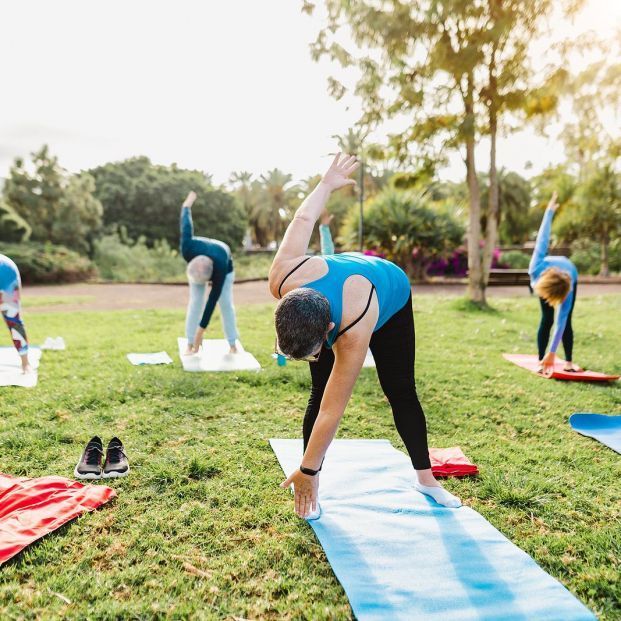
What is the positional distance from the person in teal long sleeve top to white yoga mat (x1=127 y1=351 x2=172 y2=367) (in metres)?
4.16

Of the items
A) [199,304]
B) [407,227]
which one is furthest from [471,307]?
[199,304]

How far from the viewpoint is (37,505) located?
284cm

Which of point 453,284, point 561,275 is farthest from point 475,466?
point 453,284

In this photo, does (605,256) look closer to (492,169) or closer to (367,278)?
(492,169)

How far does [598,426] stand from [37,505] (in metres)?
3.96

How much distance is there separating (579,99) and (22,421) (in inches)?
430

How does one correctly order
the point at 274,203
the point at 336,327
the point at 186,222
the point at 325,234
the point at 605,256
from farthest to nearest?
the point at 274,203 < the point at 605,256 < the point at 186,222 < the point at 325,234 < the point at 336,327

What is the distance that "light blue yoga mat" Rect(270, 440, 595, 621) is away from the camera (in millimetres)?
2139

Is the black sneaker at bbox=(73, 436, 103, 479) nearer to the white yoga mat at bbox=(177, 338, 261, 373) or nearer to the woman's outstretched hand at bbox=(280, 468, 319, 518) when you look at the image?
the woman's outstretched hand at bbox=(280, 468, 319, 518)

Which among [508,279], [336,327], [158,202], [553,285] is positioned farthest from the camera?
[158,202]

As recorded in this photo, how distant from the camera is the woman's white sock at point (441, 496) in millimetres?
2953

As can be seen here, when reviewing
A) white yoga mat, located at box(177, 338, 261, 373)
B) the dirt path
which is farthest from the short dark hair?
the dirt path

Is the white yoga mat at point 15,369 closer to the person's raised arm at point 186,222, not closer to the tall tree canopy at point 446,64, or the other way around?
the person's raised arm at point 186,222

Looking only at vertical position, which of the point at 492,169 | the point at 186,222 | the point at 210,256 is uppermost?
the point at 492,169
